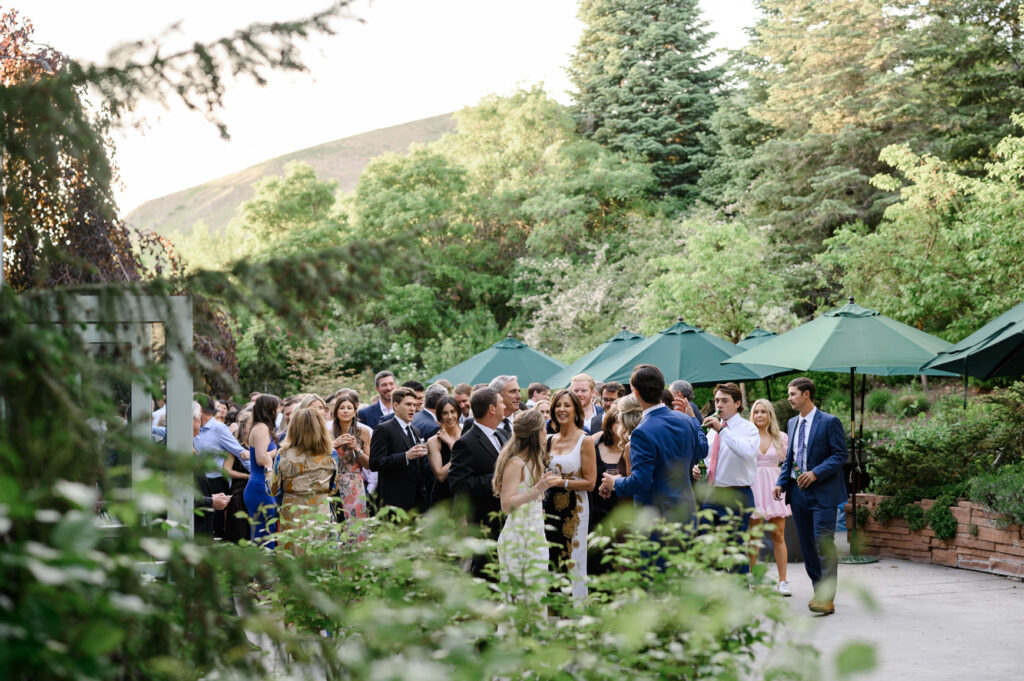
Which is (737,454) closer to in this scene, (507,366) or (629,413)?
(629,413)

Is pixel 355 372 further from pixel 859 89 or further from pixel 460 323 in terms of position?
pixel 859 89

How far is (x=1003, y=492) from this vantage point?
32.5 feet

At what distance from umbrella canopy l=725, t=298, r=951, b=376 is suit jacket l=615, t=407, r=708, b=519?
13.3 feet

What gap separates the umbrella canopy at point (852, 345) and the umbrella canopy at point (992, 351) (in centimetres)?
22

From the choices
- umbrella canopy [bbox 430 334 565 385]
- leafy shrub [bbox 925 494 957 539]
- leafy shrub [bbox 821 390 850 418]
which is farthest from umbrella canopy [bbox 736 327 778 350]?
leafy shrub [bbox 821 390 850 418]

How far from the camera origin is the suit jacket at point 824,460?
27.4 feet

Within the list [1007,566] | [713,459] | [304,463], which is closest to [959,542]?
[1007,566]

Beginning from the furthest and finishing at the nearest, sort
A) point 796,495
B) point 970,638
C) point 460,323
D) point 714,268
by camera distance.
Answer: point 460,323
point 714,268
point 796,495
point 970,638

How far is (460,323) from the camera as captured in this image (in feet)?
130

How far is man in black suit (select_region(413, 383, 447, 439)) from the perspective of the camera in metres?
9.61

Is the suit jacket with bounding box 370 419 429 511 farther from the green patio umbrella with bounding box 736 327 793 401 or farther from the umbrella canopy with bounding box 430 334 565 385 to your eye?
the green patio umbrella with bounding box 736 327 793 401

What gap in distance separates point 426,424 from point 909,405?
1756 cm

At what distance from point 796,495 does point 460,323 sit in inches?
1241

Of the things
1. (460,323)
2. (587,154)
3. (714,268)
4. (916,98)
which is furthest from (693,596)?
(587,154)
